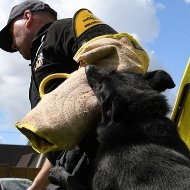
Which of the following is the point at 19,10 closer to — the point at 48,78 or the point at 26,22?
the point at 26,22

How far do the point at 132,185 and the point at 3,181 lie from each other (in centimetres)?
1359

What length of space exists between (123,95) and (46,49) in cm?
81

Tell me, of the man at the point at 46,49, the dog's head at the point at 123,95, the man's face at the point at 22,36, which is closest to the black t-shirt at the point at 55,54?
the man at the point at 46,49

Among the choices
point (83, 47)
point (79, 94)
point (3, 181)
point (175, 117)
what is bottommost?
point (3, 181)

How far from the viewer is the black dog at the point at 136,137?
2.80 metres

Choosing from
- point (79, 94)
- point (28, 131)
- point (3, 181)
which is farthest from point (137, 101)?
point (3, 181)

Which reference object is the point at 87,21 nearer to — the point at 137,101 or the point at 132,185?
the point at 137,101

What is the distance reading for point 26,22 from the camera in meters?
3.95

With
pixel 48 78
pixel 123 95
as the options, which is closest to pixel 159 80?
pixel 123 95

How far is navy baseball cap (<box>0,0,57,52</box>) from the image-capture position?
398 cm

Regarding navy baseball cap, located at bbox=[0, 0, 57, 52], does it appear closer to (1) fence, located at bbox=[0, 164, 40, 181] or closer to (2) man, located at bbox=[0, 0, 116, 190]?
(2) man, located at bbox=[0, 0, 116, 190]

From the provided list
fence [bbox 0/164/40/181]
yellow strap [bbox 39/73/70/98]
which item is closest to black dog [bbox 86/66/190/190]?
yellow strap [bbox 39/73/70/98]

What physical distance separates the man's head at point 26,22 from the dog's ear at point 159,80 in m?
1.07

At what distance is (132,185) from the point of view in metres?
2.79
